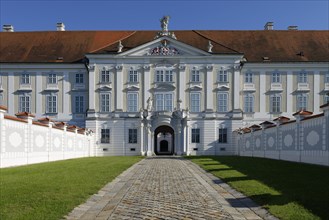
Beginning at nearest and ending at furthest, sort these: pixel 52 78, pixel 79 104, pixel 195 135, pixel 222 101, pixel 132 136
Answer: pixel 195 135
pixel 132 136
pixel 222 101
pixel 79 104
pixel 52 78

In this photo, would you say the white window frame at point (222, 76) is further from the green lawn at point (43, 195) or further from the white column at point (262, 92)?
the green lawn at point (43, 195)

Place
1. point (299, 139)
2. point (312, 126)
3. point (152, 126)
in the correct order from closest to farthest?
point (312, 126) < point (299, 139) < point (152, 126)

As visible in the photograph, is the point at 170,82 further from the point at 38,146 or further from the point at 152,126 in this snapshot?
the point at 38,146

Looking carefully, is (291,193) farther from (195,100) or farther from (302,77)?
(302,77)

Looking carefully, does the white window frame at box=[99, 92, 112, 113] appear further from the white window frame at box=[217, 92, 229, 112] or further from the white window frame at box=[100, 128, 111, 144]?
the white window frame at box=[217, 92, 229, 112]

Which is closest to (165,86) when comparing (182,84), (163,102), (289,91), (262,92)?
(163,102)

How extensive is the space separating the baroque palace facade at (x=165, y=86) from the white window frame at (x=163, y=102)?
0.35 feet

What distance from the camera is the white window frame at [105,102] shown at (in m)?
43.4

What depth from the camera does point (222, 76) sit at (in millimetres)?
43375

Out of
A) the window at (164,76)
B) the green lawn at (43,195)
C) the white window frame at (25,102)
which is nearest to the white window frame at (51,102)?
the white window frame at (25,102)

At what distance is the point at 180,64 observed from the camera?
142 ft

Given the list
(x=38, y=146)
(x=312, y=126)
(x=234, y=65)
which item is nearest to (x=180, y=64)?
(x=234, y=65)

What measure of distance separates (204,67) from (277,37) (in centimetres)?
1102

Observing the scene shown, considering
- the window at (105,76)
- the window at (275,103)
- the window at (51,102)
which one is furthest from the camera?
the window at (51,102)
